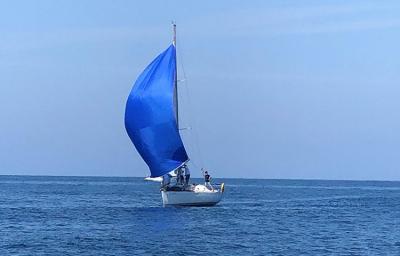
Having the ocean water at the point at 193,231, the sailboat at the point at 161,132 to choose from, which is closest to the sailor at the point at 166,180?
the sailboat at the point at 161,132

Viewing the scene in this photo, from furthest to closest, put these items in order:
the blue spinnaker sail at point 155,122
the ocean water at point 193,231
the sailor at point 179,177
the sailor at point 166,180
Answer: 1. the sailor at point 179,177
2. the sailor at point 166,180
3. the blue spinnaker sail at point 155,122
4. the ocean water at point 193,231

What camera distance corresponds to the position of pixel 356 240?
50281 millimetres

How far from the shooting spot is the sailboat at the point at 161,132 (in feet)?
223

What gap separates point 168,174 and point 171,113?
5002mm

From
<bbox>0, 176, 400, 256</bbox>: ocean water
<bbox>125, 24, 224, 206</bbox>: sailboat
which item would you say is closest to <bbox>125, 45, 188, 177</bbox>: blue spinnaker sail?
<bbox>125, 24, 224, 206</bbox>: sailboat

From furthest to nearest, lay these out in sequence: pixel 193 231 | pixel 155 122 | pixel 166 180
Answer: pixel 166 180 → pixel 155 122 → pixel 193 231

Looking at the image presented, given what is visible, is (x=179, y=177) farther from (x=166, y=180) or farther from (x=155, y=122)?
(x=155, y=122)

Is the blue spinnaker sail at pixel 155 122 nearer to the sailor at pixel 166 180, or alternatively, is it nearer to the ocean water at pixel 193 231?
the sailor at pixel 166 180

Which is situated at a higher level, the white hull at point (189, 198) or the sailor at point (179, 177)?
the sailor at point (179, 177)

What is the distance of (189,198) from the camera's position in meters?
67.6

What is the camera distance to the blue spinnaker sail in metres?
68.1

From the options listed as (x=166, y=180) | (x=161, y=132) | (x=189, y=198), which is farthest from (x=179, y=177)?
(x=161, y=132)

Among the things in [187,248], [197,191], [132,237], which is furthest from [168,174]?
[187,248]

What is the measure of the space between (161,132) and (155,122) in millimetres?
1012
